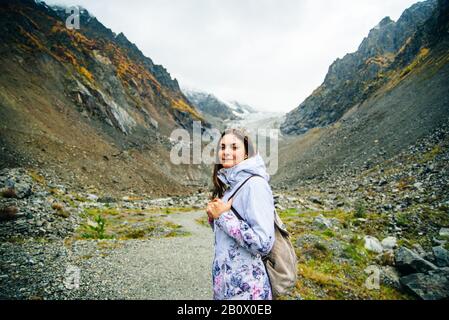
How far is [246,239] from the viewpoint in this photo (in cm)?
268

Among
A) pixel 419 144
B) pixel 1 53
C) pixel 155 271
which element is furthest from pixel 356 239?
pixel 1 53

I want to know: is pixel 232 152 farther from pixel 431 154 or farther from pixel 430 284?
pixel 431 154

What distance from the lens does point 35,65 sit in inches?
1565

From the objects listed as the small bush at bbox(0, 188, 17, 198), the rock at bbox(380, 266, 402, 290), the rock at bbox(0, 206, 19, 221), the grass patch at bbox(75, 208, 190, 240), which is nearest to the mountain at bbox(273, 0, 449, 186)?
the rock at bbox(380, 266, 402, 290)

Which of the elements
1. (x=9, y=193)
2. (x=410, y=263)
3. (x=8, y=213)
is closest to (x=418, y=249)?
(x=410, y=263)

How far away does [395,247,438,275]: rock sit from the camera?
29.0ft

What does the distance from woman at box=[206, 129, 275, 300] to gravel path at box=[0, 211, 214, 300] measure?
6.29m

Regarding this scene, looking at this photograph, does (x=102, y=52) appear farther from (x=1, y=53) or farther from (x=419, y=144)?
(x=419, y=144)

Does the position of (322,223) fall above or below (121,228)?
above

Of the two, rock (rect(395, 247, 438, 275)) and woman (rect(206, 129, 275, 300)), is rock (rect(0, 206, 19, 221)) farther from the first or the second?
rock (rect(395, 247, 438, 275))

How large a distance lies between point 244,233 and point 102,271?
8.76 metres

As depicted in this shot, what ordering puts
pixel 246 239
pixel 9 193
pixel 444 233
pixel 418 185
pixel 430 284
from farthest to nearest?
pixel 418 185
pixel 9 193
pixel 444 233
pixel 430 284
pixel 246 239
